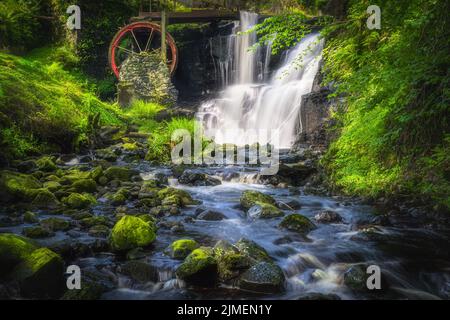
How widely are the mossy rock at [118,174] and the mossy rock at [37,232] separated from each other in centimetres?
295

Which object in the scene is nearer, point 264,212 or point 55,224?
point 55,224

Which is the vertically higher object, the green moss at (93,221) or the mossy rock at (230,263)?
the green moss at (93,221)

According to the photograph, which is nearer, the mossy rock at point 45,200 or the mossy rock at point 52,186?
the mossy rock at point 45,200

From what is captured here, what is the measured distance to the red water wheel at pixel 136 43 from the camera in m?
19.3

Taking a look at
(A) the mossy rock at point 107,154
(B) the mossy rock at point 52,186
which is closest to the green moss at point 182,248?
(B) the mossy rock at point 52,186

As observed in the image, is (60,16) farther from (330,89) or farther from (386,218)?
(386,218)

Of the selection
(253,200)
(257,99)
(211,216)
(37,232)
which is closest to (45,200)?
(37,232)

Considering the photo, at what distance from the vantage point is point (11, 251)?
4.07m

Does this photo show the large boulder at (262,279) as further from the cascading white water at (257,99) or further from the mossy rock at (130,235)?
the cascading white water at (257,99)

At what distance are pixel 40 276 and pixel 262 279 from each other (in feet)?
6.99

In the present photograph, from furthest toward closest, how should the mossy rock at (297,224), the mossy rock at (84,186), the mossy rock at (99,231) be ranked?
1. the mossy rock at (84,186)
2. the mossy rock at (297,224)
3. the mossy rock at (99,231)

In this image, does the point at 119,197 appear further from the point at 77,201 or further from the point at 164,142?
the point at 164,142

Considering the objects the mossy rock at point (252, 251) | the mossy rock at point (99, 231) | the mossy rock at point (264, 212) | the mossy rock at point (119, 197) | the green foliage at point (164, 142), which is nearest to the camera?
the mossy rock at point (252, 251)

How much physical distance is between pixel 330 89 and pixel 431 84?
4.98 metres
